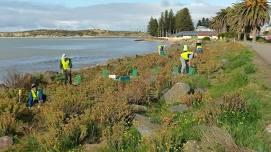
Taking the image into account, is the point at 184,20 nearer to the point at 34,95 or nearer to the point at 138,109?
the point at 34,95

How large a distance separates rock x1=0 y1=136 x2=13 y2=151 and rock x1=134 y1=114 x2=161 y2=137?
104 inches

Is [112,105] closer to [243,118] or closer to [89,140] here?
[89,140]

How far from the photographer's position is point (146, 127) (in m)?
9.60

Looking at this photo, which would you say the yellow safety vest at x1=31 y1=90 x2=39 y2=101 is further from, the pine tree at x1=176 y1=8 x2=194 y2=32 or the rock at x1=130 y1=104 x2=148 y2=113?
the pine tree at x1=176 y1=8 x2=194 y2=32

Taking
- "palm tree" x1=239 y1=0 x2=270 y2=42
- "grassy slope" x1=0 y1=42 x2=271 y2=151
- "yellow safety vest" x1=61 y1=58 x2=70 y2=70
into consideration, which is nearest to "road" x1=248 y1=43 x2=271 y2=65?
"yellow safety vest" x1=61 y1=58 x2=70 y2=70

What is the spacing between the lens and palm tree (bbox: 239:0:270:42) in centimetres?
7456

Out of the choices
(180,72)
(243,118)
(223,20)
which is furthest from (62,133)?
(223,20)

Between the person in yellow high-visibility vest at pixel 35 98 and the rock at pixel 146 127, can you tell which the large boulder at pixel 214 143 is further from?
the person in yellow high-visibility vest at pixel 35 98

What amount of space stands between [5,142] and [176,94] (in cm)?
556

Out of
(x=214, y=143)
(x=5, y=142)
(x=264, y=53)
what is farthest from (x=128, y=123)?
(x=264, y=53)

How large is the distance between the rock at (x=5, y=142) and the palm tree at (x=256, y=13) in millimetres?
67917

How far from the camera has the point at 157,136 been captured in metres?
8.11

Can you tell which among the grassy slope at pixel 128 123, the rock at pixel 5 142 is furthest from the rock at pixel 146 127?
the rock at pixel 5 142

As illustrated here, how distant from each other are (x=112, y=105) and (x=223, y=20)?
351ft
